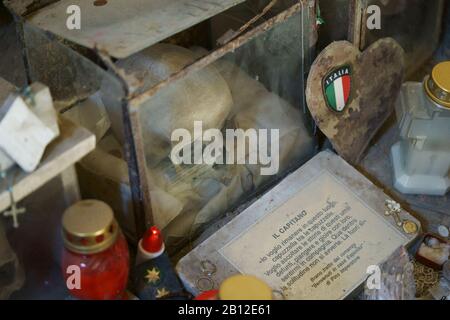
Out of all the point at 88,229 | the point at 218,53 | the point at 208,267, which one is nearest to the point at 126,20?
the point at 218,53

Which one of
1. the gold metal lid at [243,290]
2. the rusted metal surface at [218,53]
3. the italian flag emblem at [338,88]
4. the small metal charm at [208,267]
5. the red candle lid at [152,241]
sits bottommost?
the small metal charm at [208,267]

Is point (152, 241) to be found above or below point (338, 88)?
below

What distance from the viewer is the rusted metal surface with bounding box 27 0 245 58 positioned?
1264 millimetres

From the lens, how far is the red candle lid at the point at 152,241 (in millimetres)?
1365

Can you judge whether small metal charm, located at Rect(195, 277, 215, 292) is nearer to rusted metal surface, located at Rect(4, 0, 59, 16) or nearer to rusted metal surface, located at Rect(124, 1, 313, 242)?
rusted metal surface, located at Rect(124, 1, 313, 242)

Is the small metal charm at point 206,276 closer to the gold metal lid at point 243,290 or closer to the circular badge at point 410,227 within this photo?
the gold metal lid at point 243,290

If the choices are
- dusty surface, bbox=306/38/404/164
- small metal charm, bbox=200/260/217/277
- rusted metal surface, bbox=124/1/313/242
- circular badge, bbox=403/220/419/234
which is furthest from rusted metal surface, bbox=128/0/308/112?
circular badge, bbox=403/220/419/234

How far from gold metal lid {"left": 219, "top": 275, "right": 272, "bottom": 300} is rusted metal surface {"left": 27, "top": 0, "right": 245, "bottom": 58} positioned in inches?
17.0

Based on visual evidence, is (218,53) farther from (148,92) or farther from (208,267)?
(208,267)

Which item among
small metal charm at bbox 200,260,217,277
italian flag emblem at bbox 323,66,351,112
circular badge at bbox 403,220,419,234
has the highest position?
italian flag emblem at bbox 323,66,351,112

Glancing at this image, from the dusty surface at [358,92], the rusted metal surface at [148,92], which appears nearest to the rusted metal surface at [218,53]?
the rusted metal surface at [148,92]

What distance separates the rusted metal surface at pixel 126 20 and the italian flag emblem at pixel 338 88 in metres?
0.31

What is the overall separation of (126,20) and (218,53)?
189 mm

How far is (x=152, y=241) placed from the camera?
137 centimetres
